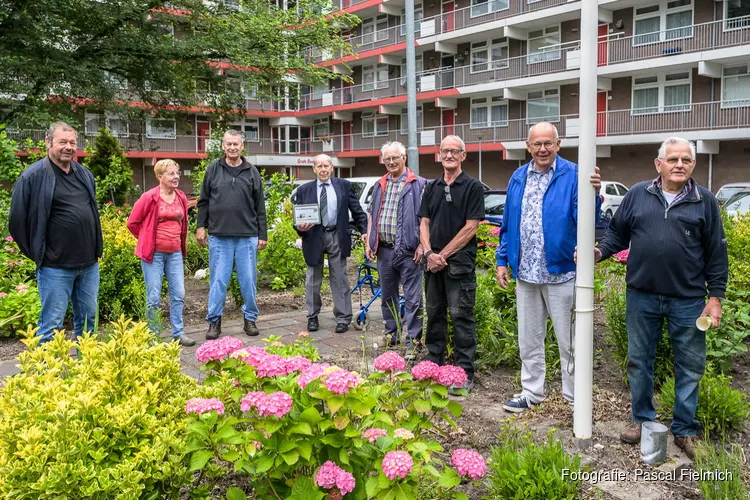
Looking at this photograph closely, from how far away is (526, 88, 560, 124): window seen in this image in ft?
106

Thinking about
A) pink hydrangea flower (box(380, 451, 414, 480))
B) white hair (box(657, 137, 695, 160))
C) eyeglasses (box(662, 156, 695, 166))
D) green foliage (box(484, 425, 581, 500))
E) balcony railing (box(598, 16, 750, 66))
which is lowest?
green foliage (box(484, 425, 581, 500))

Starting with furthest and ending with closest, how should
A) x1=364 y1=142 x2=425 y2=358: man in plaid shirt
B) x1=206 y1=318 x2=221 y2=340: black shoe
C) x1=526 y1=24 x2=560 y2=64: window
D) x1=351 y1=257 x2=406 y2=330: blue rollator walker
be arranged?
x1=526 y1=24 x2=560 y2=64: window, x1=351 y1=257 x2=406 y2=330: blue rollator walker, x1=206 y1=318 x2=221 y2=340: black shoe, x1=364 y1=142 x2=425 y2=358: man in plaid shirt

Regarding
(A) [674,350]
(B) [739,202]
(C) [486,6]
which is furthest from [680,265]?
(C) [486,6]

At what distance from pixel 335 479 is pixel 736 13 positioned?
3014cm

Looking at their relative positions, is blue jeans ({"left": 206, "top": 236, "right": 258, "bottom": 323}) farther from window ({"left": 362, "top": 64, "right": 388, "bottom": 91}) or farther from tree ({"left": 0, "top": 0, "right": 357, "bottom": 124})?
window ({"left": 362, "top": 64, "right": 388, "bottom": 91})

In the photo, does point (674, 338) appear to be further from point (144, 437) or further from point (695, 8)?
point (695, 8)

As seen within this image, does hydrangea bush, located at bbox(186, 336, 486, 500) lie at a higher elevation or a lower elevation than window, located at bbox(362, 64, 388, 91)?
lower

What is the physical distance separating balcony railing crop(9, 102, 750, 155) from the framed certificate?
7884 millimetres

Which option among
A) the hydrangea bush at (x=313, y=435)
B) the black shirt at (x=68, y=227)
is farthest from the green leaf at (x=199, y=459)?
the black shirt at (x=68, y=227)

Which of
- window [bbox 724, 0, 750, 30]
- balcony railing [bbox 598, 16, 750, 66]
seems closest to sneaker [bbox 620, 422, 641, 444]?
balcony railing [bbox 598, 16, 750, 66]

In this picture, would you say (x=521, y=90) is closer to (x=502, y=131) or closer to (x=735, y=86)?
(x=502, y=131)

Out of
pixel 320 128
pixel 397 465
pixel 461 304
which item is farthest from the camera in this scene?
pixel 320 128

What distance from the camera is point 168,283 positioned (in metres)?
6.43

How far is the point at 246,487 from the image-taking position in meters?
3.28
